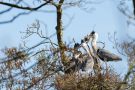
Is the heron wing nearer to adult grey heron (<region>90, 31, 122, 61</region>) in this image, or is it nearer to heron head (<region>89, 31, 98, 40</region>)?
adult grey heron (<region>90, 31, 122, 61</region>)

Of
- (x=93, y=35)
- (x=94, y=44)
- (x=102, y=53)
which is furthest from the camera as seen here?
(x=93, y=35)

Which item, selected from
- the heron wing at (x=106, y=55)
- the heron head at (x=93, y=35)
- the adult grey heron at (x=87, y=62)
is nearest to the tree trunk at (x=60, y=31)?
the adult grey heron at (x=87, y=62)

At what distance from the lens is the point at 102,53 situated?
9.31 m

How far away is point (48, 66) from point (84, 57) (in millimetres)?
710

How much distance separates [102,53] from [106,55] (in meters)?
0.12

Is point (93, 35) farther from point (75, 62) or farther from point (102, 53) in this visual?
point (75, 62)

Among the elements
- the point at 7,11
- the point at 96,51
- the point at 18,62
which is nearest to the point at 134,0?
the point at 7,11

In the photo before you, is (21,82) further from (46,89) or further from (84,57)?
(84,57)

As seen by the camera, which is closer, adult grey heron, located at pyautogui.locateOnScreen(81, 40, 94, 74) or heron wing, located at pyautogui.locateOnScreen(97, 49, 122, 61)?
adult grey heron, located at pyautogui.locateOnScreen(81, 40, 94, 74)

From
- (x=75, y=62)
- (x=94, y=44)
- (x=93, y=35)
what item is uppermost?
(x=93, y=35)

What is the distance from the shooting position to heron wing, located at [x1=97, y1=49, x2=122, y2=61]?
29.7ft

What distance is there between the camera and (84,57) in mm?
9539

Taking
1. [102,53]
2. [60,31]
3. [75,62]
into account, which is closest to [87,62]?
[102,53]

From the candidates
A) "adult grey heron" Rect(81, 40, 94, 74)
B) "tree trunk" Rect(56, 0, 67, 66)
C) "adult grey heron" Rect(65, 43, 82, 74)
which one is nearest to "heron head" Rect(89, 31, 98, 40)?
"adult grey heron" Rect(81, 40, 94, 74)
